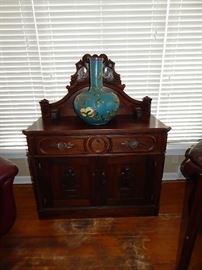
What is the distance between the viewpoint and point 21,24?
1736mm

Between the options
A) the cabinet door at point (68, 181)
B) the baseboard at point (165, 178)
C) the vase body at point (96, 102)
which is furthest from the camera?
the baseboard at point (165, 178)

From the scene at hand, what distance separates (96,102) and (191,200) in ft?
2.79

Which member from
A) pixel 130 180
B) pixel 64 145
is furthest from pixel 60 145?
pixel 130 180

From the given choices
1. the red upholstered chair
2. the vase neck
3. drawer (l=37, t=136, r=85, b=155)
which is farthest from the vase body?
the red upholstered chair

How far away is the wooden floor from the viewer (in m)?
1.37

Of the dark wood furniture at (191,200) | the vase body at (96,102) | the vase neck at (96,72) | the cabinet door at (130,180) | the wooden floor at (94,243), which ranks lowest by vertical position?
the wooden floor at (94,243)

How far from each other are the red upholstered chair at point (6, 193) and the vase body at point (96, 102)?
0.62 m

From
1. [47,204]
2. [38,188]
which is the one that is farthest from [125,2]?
[47,204]

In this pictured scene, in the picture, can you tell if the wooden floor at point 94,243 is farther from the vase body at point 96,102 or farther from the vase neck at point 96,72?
the vase neck at point 96,72

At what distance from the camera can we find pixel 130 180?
1.69m

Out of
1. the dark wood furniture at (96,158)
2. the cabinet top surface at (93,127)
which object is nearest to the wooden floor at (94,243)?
the dark wood furniture at (96,158)

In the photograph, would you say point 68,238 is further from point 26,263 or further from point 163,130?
point 163,130

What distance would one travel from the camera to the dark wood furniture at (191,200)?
34.3 inches

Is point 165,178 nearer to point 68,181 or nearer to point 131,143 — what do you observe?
point 131,143
